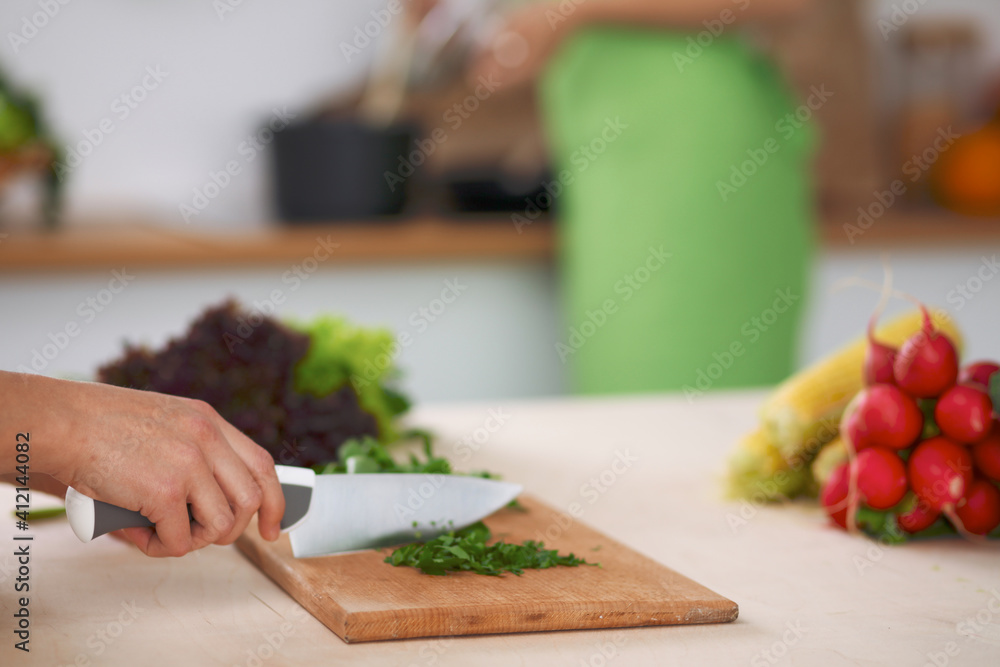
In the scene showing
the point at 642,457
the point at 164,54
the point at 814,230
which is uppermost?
the point at 164,54

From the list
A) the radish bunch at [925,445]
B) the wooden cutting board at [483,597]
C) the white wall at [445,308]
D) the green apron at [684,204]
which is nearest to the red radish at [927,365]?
the radish bunch at [925,445]

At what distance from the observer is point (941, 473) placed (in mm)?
738

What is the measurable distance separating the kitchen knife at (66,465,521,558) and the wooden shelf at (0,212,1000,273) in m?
1.46

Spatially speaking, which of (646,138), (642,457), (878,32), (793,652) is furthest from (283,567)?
A: (878,32)

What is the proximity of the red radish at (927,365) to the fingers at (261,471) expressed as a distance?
1.57 feet

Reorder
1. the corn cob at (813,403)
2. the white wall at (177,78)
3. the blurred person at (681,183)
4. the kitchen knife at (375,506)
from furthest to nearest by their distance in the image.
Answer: the white wall at (177,78)
the blurred person at (681,183)
the corn cob at (813,403)
the kitchen knife at (375,506)

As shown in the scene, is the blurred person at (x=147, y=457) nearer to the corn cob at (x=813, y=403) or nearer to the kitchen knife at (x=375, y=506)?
the kitchen knife at (x=375, y=506)

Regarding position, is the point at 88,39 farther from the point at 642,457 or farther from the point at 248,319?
the point at 642,457

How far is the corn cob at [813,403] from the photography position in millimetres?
868

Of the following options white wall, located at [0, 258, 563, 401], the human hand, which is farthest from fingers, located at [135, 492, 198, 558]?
white wall, located at [0, 258, 563, 401]

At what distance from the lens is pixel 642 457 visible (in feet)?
3.64

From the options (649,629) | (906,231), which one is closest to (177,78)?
(906,231)

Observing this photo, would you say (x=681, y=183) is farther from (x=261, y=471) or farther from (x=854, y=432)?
(x=261, y=471)

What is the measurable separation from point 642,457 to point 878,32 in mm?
2290
